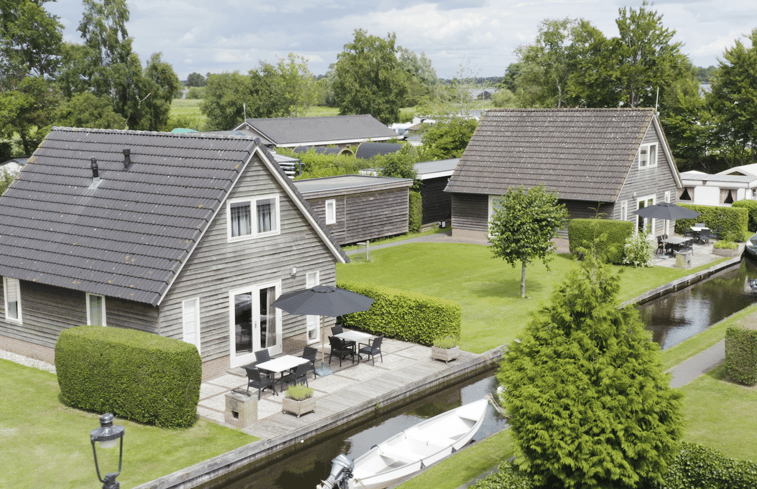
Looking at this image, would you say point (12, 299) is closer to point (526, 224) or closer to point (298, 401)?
point (298, 401)

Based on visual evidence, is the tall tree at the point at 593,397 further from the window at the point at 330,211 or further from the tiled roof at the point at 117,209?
the window at the point at 330,211

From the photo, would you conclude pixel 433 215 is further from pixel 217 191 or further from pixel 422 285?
pixel 217 191

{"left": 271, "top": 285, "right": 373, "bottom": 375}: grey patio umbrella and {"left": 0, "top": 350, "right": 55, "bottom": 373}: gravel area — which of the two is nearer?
{"left": 271, "top": 285, "right": 373, "bottom": 375}: grey patio umbrella

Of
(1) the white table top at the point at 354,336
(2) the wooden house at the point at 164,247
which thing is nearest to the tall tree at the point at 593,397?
(1) the white table top at the point at 354,336

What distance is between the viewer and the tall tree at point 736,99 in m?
51.1

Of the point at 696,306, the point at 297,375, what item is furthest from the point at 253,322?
the point at 696,306

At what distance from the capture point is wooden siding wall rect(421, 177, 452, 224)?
4184 cm

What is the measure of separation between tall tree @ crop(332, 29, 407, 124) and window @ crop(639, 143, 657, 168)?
7134 centimetres

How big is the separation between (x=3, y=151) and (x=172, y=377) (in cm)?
5530

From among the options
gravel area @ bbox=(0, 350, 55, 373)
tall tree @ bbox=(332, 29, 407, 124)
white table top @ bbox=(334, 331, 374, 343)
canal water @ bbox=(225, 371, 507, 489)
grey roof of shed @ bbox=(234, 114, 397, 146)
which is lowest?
canal water @ bbox=(225, 371, 507, 489)

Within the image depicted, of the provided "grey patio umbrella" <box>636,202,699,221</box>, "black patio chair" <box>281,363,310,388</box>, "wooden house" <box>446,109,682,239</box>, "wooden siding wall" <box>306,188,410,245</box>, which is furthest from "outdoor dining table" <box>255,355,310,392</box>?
"grey patio umbrella" <box>636,202,699,221</box>

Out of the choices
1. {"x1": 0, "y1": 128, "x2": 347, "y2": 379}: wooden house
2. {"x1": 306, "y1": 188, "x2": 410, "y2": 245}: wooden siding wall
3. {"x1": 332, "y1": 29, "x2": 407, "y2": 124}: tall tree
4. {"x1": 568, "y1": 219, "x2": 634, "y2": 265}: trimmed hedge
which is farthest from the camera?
{"x1": 332, "y1": 29, "x2": 407, "y2": 124}: tall tree

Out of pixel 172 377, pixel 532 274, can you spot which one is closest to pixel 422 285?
pixel 532 274

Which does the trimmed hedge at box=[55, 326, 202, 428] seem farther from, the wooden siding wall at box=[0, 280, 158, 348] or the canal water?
the canal water
